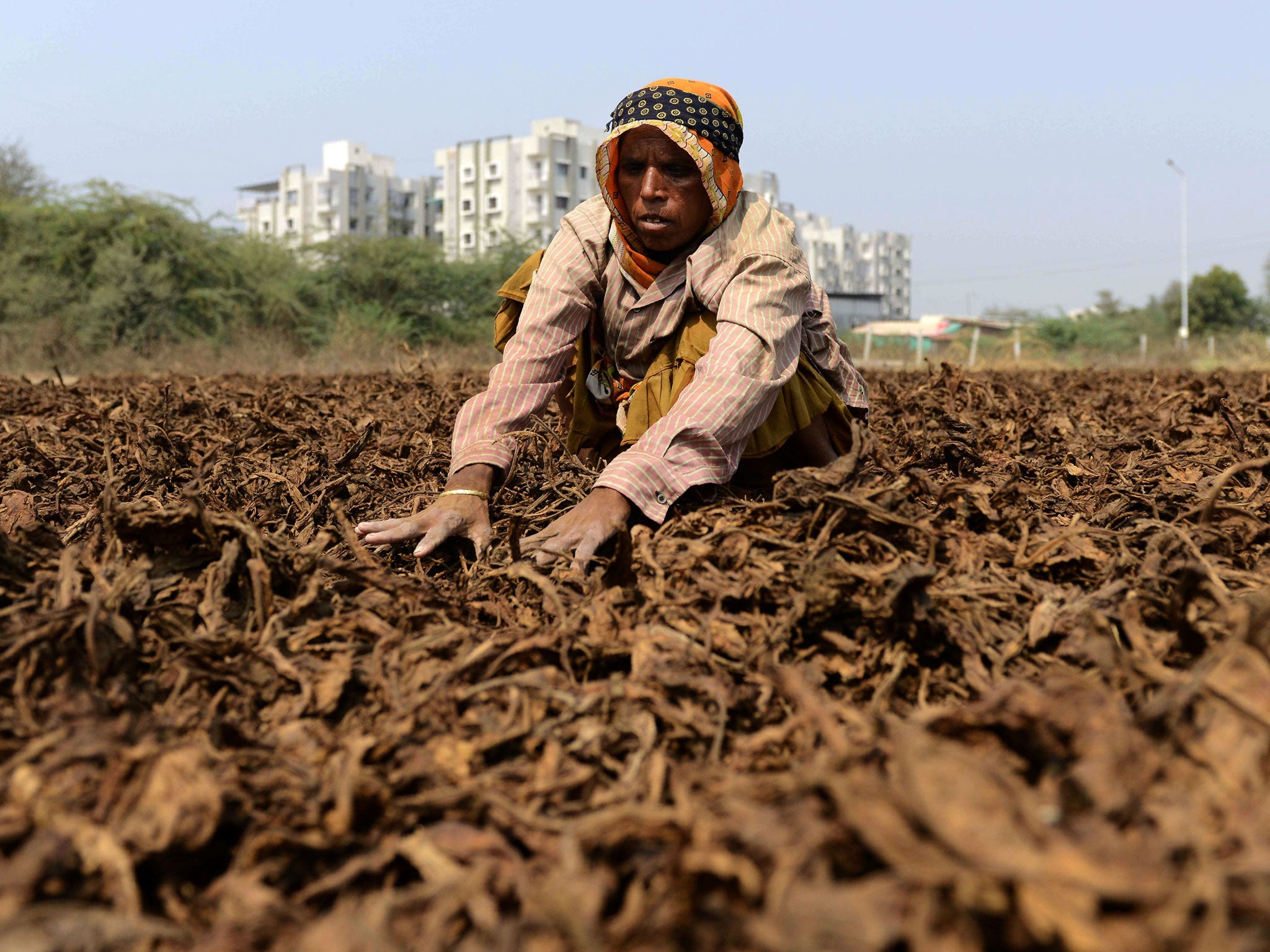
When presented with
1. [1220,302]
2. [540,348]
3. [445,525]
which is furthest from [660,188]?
[1220,302]

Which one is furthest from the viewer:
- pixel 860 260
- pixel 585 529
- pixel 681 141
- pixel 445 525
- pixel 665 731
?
pixel 860 260

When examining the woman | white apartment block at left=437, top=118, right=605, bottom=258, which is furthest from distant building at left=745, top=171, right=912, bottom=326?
the woman

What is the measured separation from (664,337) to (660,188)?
44 cm

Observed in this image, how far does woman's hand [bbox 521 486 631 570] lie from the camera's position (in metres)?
2.21

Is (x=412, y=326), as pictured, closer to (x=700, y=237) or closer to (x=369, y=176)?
(x=700, y=237)

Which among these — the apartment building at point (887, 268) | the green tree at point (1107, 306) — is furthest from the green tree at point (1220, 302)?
the apartment building at point (887, 268)

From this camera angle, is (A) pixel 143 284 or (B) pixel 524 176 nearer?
(A) pixel 143 284

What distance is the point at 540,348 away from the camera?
9.95ft

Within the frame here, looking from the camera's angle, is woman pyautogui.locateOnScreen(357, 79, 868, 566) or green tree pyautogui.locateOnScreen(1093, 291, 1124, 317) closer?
woman pyautogui.locateOnScreen(357, 79, 868, 566)

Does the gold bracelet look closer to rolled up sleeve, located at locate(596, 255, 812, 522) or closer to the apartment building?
rolled up sleeve, located at locate(596, 255, 812, 522)

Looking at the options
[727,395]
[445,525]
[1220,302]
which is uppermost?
[1220,302]

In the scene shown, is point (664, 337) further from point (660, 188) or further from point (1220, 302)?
point (1220, 302)

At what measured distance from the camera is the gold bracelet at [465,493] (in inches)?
103

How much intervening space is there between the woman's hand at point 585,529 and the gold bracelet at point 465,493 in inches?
11.2
